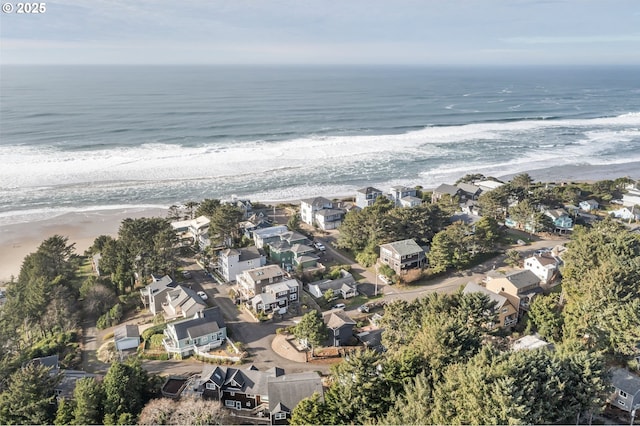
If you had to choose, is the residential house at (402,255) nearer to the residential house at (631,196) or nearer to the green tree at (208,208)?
the green tree at (208,208)

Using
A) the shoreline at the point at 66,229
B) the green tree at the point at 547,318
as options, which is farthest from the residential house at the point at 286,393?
the shoreline at the point at 66,229

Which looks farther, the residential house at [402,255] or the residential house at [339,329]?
the residential house at [402,255]

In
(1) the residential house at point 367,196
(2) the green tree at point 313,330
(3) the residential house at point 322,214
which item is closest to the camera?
(2) the green tree at point 313,330

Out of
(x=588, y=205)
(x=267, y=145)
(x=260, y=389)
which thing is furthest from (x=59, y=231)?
(x=588, y=205)

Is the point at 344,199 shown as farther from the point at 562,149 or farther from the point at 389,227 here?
the point at 562,149

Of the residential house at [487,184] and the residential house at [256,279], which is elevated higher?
the residential house at [487,184]

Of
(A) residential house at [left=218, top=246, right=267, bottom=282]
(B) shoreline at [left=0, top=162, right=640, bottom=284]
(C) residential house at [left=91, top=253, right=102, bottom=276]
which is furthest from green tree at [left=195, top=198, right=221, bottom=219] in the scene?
(C) residential house at [left=91, top=253, right=102, bottom=276]

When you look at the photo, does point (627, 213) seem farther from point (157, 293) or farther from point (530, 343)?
point (157, 293)

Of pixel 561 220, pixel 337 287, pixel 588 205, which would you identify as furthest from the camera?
pixel 588 205
